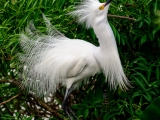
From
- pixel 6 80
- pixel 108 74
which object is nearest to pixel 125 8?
pixel 108 74

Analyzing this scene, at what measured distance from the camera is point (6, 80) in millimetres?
2752

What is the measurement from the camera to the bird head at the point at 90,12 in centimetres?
237

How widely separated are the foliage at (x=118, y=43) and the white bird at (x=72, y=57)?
5 centimetres

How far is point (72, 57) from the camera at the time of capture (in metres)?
2.54

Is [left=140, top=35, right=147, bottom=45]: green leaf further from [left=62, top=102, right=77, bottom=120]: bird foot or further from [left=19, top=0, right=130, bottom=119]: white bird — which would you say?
[left=62, top=102, right=77, bottom=120]: bird foot

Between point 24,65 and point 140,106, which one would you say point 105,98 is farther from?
point 24,65

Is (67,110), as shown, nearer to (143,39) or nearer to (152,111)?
(143,39)

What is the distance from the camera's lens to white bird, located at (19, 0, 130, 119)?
8.08ft

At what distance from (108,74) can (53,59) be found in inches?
11.6

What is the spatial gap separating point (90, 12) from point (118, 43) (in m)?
0.30

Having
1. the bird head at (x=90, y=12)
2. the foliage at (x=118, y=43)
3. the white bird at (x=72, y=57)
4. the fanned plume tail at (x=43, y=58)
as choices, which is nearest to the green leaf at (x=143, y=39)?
the foliage at (x=118, y=43)

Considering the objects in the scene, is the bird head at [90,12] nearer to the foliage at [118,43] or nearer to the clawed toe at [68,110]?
the foliage at [118,43]

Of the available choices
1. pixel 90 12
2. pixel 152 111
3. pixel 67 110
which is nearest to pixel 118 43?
pixel 90 12

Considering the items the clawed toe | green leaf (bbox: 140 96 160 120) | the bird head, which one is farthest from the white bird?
green leaf (bbox: 140 96 160 120)
